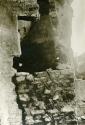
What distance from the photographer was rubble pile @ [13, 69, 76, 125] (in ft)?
17.6

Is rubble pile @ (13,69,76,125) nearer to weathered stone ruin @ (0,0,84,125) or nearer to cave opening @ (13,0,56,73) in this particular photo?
weathered stone ruin @ (0,0,84,125)

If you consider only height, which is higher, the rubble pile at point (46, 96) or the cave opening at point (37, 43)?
the cave opening at point (37, 43)

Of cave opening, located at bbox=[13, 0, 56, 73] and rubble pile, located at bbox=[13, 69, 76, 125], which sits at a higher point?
cave opening, located at bbox=[13, 0, 56, 73]

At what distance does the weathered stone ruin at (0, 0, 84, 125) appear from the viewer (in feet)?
17.5

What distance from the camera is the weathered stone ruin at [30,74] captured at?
5.34 m

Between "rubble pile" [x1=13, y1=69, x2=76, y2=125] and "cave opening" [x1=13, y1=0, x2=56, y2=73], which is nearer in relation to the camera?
"rubble pile" [x1=13, y1=69, x2=76, y2=125]

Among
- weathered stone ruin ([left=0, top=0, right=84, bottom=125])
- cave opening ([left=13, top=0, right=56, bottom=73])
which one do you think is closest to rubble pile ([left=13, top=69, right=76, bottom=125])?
weathered stone ruin ([left=0, top=0, right=84, bottom=125])

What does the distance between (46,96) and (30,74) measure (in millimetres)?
456

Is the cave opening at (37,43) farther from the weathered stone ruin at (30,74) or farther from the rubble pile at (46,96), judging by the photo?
the rubble pile at (46,96)

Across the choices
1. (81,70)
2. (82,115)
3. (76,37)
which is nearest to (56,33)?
(82,115)

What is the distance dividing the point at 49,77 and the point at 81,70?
3.66 meters

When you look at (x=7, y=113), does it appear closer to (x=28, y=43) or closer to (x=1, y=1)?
(x=28, y=43)

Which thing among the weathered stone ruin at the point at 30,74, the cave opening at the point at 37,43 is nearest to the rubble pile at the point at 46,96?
the weathered stone ruin at the point at 30,74

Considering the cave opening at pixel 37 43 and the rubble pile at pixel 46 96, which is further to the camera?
the cave opening at pixel 37 43
